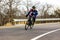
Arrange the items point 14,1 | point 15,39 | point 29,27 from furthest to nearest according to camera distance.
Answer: point 14,1, point 29,27, point 15,39

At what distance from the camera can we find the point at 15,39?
39.8 ft

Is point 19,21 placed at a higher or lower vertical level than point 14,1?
lower

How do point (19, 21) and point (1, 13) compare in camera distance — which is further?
point (19, 21)

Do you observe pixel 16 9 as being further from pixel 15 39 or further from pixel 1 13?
pixel 15 39

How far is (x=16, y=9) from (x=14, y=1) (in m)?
3.00

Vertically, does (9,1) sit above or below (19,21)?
above

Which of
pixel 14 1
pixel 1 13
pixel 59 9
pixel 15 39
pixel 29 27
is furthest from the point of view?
pixel 59 9

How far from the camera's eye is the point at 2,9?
A: 143 ft

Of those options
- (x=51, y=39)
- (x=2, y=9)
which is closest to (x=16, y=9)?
(x=2, y=9)

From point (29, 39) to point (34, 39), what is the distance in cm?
24

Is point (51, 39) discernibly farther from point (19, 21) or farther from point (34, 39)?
point (19, 21)

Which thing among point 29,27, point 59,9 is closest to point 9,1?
point 29,27

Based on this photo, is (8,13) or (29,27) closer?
(29,27)

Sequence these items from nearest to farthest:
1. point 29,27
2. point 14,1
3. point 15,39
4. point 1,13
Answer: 1. point 15,39
2. point 29,27
3. point 1,13
4. point 14,1
